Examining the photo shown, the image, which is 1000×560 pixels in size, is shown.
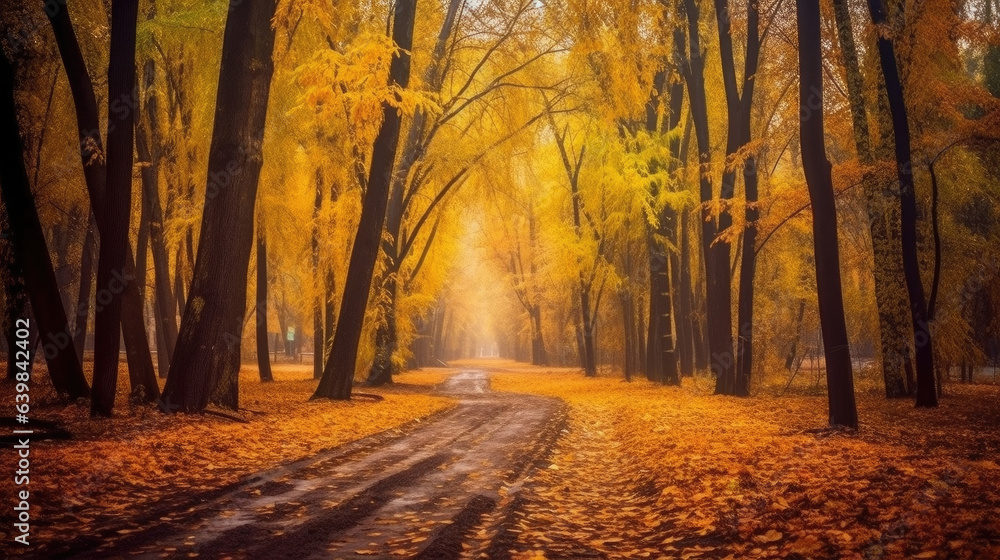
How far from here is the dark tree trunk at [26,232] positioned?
9266 mm

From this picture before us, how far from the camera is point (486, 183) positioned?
21422 millimetres

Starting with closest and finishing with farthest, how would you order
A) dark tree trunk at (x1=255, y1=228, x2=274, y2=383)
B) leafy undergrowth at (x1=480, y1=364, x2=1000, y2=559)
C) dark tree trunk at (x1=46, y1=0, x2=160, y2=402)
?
leafy undergrowth at (x1=480, y1=364, x2=1000, y2=559), dark tree trunk at (x1=46, y1=0, x2=160, y2=402), dark tree trunk at (x1=255, y1=228, x2=274, y2=383)

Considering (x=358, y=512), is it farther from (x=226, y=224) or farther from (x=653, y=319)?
(x=653, y=319)

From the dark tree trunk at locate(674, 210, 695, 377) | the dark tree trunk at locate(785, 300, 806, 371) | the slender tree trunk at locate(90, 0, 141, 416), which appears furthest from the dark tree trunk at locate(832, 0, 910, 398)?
the slender tree trunk at locate(90, 0, 141, 416)

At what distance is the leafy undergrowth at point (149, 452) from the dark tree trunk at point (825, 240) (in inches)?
274

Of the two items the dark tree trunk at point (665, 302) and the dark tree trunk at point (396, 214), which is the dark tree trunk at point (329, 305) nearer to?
the dark tree trunk at point (396, 214)

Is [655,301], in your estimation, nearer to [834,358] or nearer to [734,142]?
[734,142]

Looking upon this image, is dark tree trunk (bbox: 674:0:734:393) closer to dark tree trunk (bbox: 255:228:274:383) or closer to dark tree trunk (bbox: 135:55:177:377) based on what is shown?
dark tree trunk (bbox: 135:55:177:377)

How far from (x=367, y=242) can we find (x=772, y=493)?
10.3 meters

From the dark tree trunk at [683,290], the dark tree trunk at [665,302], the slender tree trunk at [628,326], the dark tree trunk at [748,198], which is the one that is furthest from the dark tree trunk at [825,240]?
the slender tree trunk at [628,326]

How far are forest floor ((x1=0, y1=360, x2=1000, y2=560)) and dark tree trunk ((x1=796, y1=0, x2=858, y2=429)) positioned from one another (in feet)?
2.03

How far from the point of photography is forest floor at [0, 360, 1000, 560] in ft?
14.1

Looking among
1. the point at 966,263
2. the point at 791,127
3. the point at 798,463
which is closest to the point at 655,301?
the point at 791,127

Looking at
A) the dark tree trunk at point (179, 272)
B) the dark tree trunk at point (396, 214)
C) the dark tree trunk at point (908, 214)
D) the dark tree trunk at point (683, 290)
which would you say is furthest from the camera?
the dark tree trunk at point (683, 290)
